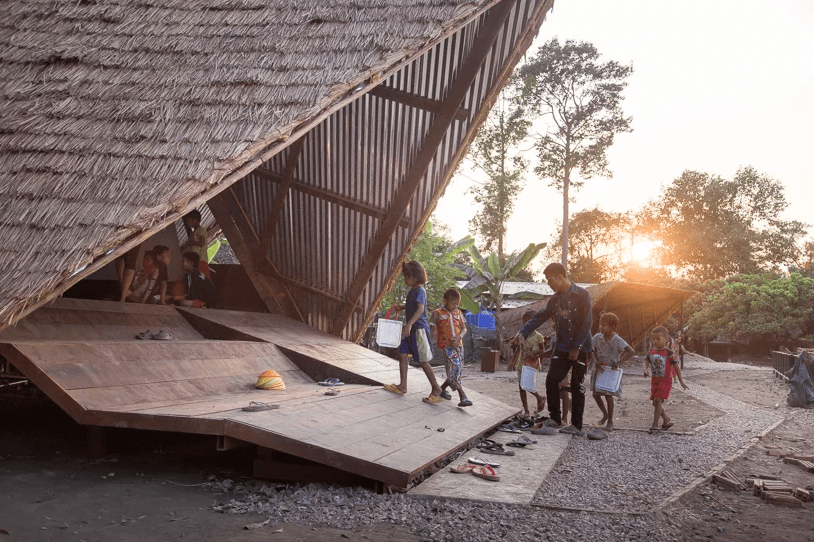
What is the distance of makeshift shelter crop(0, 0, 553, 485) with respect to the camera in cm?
414

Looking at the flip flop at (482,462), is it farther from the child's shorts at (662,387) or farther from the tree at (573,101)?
the tree at (573,101)

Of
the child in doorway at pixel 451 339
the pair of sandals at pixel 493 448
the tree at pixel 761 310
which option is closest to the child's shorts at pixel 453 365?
the child in doorway at pixel 451 339

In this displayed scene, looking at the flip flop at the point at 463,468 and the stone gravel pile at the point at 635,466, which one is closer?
the stone gravel pile at the point at 635,466

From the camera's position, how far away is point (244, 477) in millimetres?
4410

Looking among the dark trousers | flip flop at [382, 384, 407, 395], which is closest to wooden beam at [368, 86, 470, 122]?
the dark trousers

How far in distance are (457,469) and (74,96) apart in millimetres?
4126

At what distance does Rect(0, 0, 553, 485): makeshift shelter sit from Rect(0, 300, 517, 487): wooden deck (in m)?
0.02

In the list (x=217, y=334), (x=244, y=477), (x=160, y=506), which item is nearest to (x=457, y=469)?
(x=244, y=477)

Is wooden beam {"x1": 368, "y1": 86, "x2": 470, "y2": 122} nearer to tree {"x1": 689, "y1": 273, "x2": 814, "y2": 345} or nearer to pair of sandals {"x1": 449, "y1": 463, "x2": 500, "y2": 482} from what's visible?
pair of sandals {"x1": 449, "y1": 463, "x2": 500, "y2": 482}

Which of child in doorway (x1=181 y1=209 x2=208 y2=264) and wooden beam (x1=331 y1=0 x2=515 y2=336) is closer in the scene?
wooden beam (x1=331 y1=0 x2=515 y2=336)

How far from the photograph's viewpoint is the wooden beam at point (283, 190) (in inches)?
344

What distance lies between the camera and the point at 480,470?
4.79 metres

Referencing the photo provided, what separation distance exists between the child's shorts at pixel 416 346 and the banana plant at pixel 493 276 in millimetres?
14962

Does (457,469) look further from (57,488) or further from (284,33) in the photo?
(284,33)
